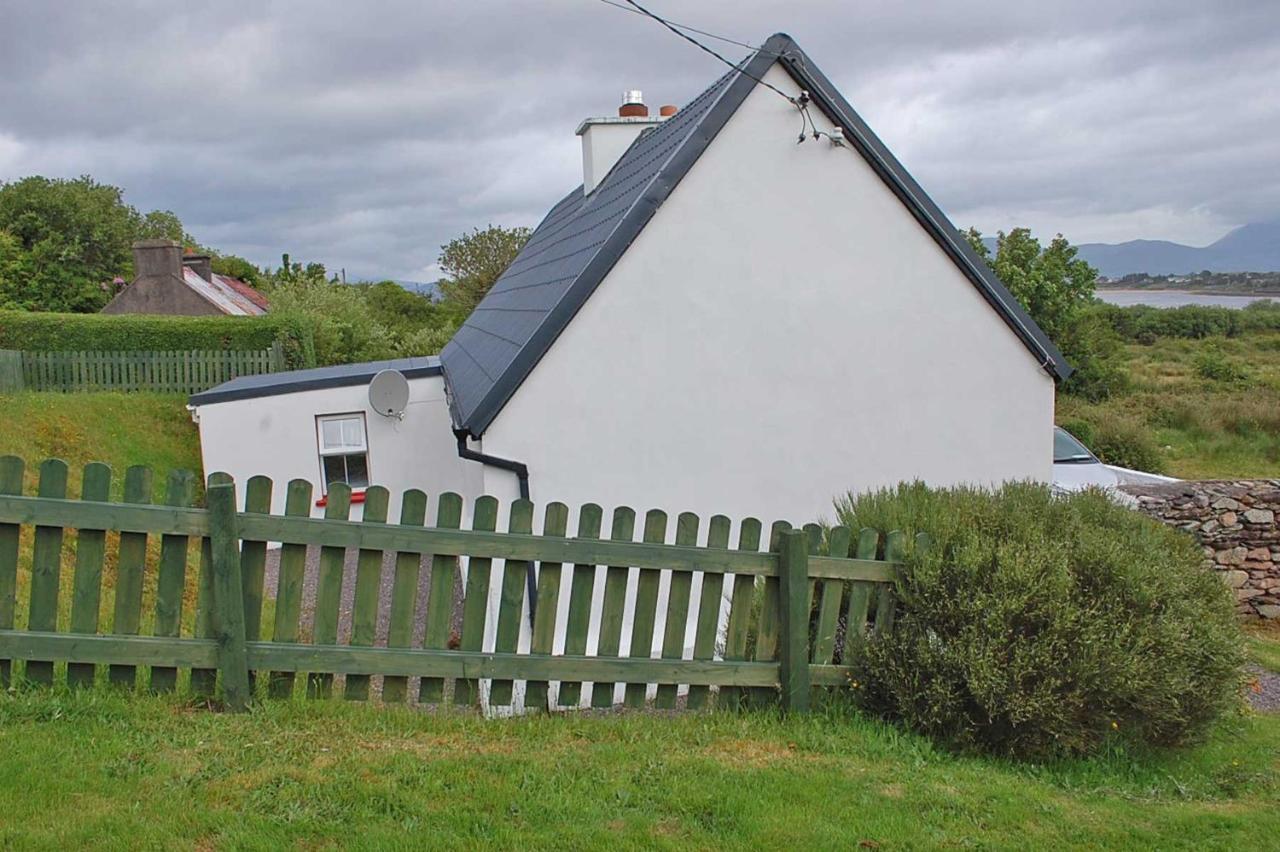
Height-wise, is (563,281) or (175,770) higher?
(563,281)

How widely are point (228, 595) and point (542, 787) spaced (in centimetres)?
192

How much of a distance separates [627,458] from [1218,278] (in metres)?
93.5

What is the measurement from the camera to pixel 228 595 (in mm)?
5012

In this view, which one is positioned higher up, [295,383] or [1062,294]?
[1062,294]

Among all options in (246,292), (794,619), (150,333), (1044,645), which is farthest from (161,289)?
(1044,645)

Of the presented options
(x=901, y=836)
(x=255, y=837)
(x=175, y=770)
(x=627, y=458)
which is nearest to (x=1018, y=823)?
(x=901, y=836)

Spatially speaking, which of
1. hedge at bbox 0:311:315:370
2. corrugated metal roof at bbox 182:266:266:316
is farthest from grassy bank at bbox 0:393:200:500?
corrugated metal roof at bbox 182:266:266:316

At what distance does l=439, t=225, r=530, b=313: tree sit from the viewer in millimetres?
45469

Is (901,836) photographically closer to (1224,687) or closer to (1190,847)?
(1190,847)

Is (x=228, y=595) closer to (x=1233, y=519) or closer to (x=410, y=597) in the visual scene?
(x=410, y=597)

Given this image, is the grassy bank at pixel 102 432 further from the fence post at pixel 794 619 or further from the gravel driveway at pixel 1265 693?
the gravel driveway at pixel 1265 693

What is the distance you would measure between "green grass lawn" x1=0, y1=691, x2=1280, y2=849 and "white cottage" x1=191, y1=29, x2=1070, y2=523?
12.1 ft

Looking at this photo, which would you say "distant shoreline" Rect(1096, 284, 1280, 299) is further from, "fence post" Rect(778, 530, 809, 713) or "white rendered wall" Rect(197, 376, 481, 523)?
"fence post" Rect(778, 530, 809, 713)

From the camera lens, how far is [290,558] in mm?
5172
